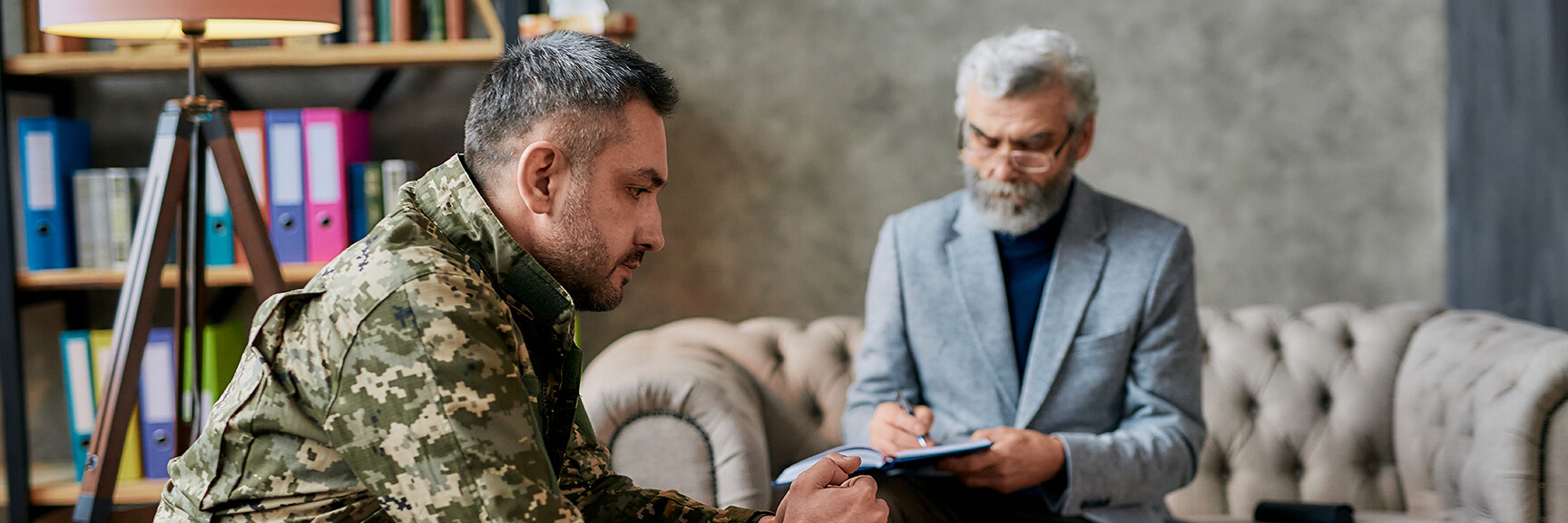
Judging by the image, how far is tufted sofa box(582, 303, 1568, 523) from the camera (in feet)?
6.03

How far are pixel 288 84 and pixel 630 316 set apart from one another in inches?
40.6

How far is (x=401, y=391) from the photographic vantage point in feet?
2.86

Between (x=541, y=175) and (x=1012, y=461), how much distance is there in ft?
3.02

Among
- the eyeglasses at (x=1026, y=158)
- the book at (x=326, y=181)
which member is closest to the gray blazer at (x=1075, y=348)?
the eyeglasses at (x=1026, y=158)

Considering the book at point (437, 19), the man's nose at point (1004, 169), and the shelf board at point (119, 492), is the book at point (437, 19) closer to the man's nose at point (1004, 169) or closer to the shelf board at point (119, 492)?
the shelf board at point (119, 492)

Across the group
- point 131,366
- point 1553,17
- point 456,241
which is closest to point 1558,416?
point 1553,17

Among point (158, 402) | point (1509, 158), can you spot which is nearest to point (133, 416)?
point (158, 402)

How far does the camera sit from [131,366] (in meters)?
1.86

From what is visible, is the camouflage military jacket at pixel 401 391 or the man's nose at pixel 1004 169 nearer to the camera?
the camouflage military jacket at pixel 401 391

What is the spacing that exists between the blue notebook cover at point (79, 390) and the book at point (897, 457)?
1812 millimetres

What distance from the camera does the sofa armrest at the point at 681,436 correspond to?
1831 mm

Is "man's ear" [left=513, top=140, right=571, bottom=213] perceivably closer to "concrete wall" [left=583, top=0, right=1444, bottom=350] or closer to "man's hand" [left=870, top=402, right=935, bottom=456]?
"man's hand" [left=870, top=402, right=935, bottom=456]

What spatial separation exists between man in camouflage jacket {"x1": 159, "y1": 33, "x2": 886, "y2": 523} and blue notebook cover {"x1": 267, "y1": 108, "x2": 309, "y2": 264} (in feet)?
4.61

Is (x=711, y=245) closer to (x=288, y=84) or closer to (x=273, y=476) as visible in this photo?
(x=288, y=84)
